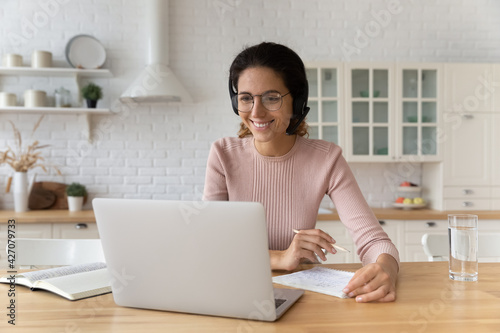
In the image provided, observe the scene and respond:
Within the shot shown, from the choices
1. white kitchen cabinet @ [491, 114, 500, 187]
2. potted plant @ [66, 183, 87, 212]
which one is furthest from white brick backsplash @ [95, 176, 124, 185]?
white kitchen cabinet @ [491, 114, 500, 187]

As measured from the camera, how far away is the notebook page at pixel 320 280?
121 cm

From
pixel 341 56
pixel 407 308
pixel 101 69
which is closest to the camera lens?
pixel 407 308

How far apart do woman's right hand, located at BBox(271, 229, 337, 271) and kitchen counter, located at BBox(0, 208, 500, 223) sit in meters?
2.18

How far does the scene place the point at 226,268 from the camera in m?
0.97

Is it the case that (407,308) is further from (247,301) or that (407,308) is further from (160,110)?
(160,110)

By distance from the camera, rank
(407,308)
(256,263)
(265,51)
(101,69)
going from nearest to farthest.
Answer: (256,263) → (407,308) → (265,51) → (101,69)

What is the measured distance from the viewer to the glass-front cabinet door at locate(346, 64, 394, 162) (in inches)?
155

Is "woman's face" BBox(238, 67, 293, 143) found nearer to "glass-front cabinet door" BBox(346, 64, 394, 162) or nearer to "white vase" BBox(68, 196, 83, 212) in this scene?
"glass-front cabinet door" BBox(346, 64, 394, 162)

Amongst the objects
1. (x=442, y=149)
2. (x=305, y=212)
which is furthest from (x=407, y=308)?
(x=442, y=149)

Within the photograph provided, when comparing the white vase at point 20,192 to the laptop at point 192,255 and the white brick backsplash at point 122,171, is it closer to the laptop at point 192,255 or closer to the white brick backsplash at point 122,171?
the white brick backsplash at point 122,171

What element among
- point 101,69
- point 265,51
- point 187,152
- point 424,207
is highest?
point 101,69

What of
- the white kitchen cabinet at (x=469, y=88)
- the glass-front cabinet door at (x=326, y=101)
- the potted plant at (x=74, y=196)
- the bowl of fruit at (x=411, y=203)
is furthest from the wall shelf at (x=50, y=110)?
the white kitchen cabinet at (x=469, y=88)

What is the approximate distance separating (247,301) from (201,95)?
331 cm

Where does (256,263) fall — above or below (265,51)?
below
